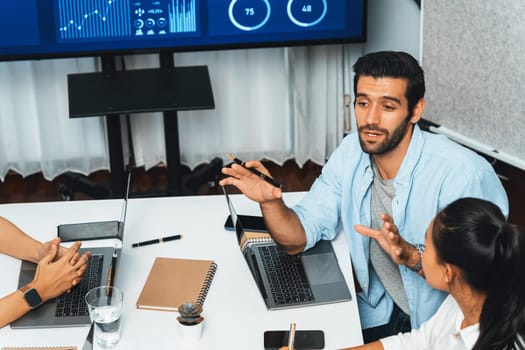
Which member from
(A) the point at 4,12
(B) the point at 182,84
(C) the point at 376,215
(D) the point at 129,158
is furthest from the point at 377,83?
(D) the point at 129,158

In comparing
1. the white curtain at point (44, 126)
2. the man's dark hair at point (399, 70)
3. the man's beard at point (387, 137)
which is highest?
the man's dark hair at point (399, 70)

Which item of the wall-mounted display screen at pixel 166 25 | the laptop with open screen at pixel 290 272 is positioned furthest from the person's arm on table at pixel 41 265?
the wall-mounted display screen at pixel 166 25

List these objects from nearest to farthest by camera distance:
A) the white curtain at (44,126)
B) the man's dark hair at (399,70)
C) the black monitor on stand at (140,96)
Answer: the man's dark hair at (399,70) < the black monitor on stand at (140,96) < the white curtain at (44,126)

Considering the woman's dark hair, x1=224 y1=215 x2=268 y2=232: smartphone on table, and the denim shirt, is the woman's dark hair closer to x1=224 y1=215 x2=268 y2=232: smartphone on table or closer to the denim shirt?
the denim shirt

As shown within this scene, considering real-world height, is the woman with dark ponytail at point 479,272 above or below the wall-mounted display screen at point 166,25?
below

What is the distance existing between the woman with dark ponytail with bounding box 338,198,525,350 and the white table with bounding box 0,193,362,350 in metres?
0.29

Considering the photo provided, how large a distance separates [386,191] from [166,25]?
162cm

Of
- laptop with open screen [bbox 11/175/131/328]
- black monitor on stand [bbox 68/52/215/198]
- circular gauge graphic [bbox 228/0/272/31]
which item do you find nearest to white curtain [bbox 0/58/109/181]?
black monitor on stand [bbox 68/52/215/198]

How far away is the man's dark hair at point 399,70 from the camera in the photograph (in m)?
2.02

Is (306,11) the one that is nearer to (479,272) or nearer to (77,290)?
(77,290)

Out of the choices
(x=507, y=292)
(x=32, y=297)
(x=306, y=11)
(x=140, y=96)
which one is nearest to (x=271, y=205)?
(x=32, y=297)

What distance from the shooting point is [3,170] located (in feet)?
13.1

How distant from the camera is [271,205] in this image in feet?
6.70

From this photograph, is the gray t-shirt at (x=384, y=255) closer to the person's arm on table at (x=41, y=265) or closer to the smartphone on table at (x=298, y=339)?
the smartphone on table at (x=298, y=339)
